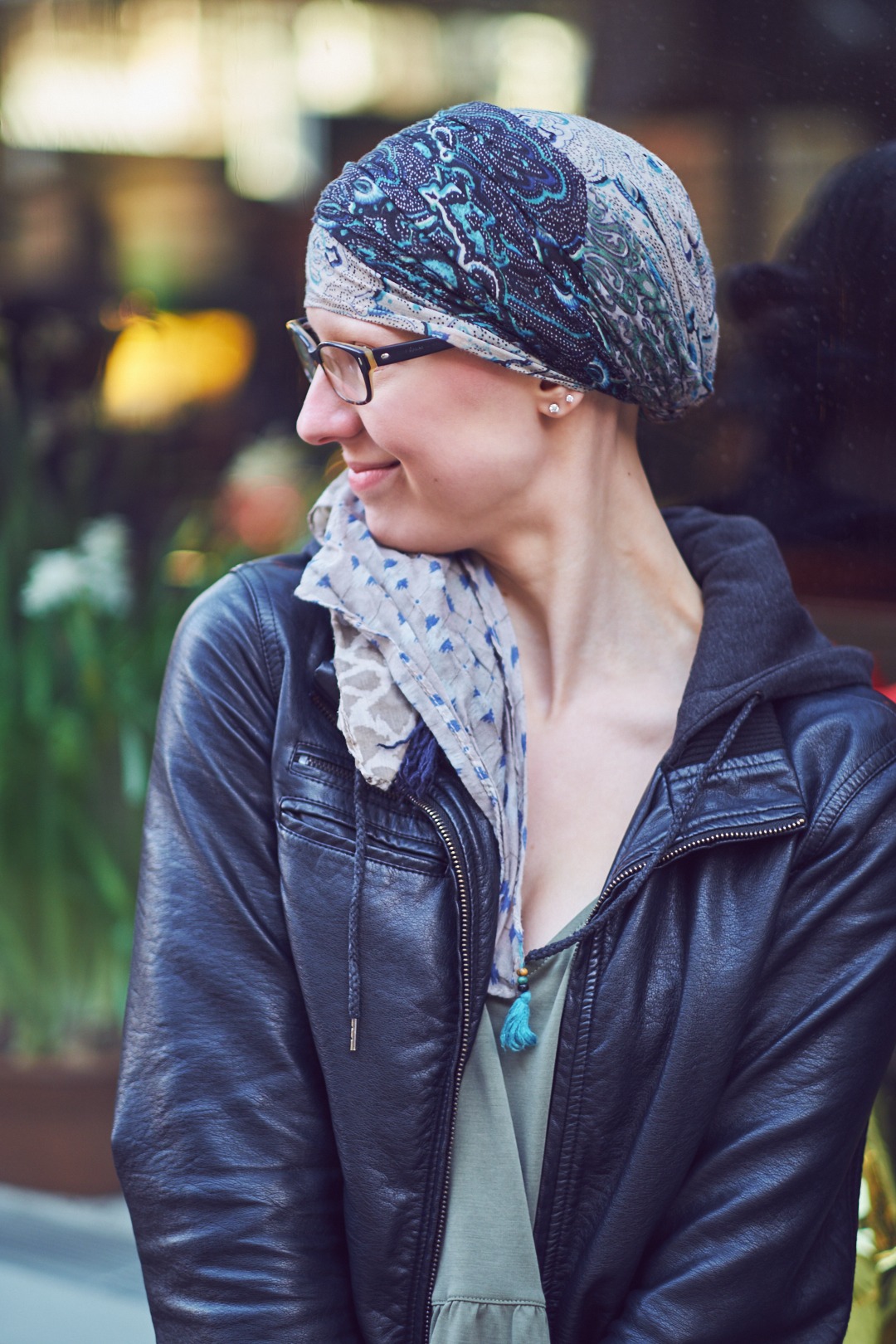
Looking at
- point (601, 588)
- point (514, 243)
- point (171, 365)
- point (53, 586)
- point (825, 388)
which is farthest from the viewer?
point (171, 365)

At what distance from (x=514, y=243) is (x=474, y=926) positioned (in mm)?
656

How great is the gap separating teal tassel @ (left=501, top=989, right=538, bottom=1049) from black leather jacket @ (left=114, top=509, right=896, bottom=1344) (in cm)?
4

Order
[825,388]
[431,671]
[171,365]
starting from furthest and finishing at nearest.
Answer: [171,365] < [825,388] < [431,671]

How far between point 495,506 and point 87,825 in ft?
5.42

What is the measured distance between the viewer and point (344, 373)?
128cm

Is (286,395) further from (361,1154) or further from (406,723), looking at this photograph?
(361,1154)

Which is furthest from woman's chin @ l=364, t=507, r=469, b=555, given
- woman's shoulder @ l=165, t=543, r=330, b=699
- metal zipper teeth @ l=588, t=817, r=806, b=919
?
metal zipper teeth @ l=588, t=817, r=806, b=919

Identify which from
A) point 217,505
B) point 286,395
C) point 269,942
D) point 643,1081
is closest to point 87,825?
point 217,505

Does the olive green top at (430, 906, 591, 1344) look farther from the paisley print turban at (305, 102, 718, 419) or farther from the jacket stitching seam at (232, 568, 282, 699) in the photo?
the paisley print turban at (305, 102, 718, 419)


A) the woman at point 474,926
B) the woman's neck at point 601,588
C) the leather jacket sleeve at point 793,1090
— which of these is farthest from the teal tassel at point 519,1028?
the woman's neck at point 601,588

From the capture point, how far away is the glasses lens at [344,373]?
1266mm

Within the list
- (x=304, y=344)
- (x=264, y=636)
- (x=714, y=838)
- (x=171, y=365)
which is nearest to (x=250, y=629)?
(x=264, y=636)

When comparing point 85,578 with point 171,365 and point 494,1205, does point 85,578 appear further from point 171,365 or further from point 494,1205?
point 494,1205

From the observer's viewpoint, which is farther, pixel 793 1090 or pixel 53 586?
pixel 53 586
